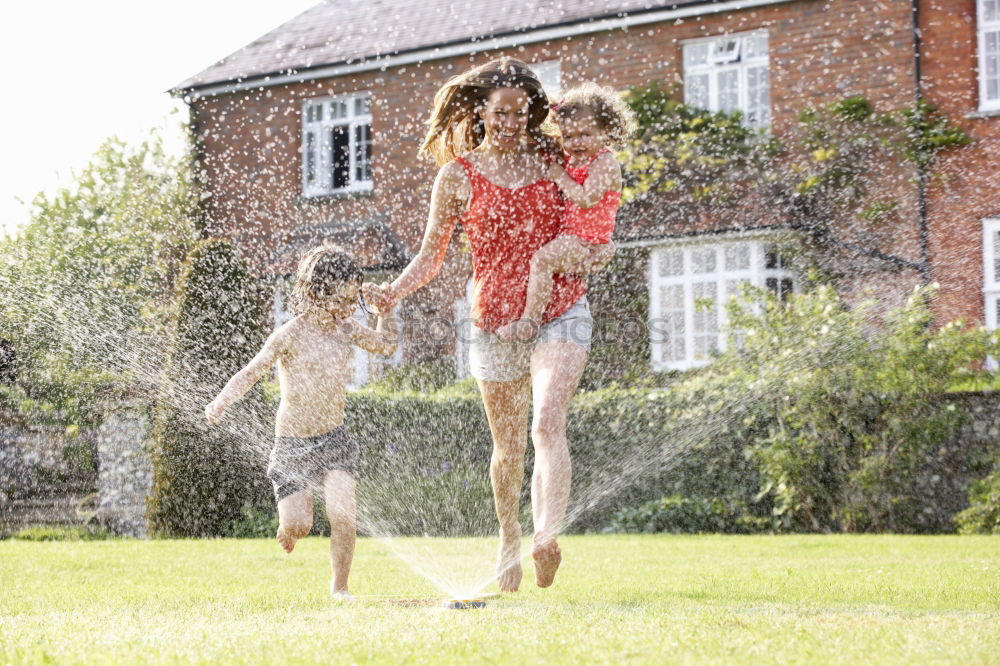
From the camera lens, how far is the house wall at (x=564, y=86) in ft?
46.6

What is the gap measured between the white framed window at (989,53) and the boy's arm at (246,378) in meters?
11.4

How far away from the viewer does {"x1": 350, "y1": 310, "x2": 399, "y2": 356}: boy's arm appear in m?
4.89

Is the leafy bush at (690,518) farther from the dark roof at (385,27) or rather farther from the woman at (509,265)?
the dark roof at (385,27)

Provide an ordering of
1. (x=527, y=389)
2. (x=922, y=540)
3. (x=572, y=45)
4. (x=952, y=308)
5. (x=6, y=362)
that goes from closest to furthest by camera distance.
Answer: (x=527, y=389), (x=922, y=540), (x=6, y=362), (x=952, y=308), (x=572, y=45)

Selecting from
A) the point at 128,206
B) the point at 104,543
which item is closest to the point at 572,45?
the point at 128,206

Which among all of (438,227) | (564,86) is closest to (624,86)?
(564,86)

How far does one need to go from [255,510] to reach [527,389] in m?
5.96

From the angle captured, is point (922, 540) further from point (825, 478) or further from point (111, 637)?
point (111, 637)

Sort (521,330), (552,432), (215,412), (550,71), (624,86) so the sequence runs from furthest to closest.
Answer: (550,71)
(624,86)
(215,412)
(521,330)
(552,432)

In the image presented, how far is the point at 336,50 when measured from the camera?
17.5m

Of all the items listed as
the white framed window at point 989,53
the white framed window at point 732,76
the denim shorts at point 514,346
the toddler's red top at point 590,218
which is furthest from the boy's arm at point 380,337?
the white framed window at point 989,53

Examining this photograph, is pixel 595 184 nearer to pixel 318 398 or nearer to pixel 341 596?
pixel 318 398

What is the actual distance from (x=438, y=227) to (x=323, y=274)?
20.6 inches

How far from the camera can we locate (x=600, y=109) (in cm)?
468
